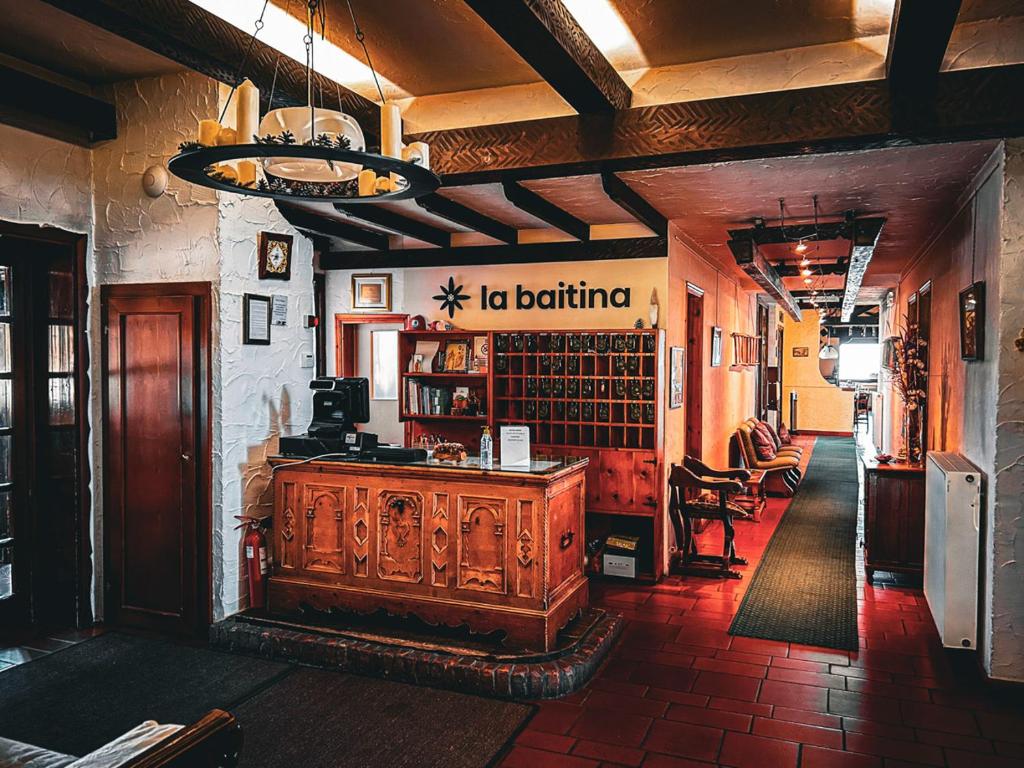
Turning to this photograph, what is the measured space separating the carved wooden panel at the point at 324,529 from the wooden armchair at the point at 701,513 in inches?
113

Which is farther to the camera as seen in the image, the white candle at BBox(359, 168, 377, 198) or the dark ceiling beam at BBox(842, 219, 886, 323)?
the dark ceiling beam at BBox(842, 219, 886, 323)

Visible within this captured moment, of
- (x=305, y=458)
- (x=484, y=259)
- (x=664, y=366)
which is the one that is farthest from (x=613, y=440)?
(x=305, y=458)

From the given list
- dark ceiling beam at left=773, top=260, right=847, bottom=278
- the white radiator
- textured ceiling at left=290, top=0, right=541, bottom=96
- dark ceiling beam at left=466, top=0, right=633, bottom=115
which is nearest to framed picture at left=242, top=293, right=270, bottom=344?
textured ceiling at left=290, top=0, right=541, bottom=96

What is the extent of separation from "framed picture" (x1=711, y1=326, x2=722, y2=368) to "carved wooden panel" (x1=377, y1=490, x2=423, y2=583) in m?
4.87

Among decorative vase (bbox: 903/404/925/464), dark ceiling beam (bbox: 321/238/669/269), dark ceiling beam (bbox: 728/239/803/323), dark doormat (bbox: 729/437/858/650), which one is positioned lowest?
dark doormat (bbox: 729/437/858/650)

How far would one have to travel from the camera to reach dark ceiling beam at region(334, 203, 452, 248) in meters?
5.99

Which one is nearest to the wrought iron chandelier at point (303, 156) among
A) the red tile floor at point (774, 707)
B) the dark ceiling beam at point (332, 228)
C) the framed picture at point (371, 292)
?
the red tile floor at point (774, 707)

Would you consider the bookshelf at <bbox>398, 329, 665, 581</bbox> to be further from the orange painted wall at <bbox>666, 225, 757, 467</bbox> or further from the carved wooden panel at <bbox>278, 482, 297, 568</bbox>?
the carved wooden panel at <bbox>278, 482, 297, 568</bbox>

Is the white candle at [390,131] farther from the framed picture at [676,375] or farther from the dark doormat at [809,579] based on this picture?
the framed picture at [676,375]

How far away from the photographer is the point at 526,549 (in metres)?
4.43

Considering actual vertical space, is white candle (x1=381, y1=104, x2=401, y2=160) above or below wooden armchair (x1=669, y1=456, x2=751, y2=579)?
above

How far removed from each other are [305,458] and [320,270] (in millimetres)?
3386

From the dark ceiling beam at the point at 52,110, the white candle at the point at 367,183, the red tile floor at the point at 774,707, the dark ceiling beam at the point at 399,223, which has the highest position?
the dark ceiling beam at the point at 52,110

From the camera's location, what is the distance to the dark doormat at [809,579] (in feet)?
16.5
